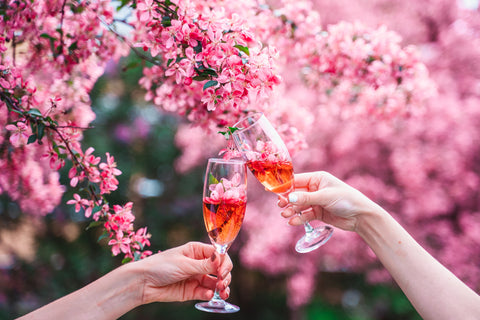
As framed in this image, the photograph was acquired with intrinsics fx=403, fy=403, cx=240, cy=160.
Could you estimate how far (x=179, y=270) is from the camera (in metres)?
1.49

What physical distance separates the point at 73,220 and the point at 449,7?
4.56 m

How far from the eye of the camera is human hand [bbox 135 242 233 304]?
1.49 m

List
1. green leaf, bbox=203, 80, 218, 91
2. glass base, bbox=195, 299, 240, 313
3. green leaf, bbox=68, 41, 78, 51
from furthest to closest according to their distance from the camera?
green leaf, bbox=68, 41, 78, 51 < glass base, bbox=195, 299, 240, 313 < green leaf, bbox=203, 80, 218, 91

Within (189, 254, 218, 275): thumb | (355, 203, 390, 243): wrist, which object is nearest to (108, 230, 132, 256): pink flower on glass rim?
(189, 254, 218, 275): thumb

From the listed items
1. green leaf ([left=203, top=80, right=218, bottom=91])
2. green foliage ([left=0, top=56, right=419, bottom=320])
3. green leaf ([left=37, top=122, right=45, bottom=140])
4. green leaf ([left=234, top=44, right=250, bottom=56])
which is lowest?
green foliage ([left=0, top=56, right=419, bottom=320])

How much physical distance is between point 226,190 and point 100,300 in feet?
A: 1.97

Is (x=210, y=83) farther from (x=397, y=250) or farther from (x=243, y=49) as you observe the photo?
(x=397, y=250)

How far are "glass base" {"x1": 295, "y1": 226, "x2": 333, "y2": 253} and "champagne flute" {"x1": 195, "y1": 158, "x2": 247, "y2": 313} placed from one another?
31cm

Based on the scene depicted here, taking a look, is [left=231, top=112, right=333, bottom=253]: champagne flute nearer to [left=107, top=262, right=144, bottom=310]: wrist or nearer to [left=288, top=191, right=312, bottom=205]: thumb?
[left=288, top=191, right=312, bottom=205]: thumb

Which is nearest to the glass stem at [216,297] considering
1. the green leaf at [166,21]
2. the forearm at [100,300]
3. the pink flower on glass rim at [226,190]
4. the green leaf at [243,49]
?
the forearm at [100,300]

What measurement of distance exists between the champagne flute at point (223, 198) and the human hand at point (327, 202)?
21cm

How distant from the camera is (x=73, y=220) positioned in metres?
→ 4.11

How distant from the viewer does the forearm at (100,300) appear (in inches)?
55.8


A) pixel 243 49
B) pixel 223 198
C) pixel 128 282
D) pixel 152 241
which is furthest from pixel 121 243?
pixel 152 241
